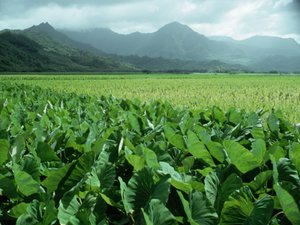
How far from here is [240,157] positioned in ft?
4.76

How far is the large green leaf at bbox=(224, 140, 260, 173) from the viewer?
1415mm

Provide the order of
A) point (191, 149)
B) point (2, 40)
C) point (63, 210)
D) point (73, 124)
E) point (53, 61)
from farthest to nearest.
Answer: point (2, 40), point (53, 61), point (73, 124), point (191, 149), point (63, 210)

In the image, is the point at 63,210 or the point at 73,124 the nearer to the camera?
the point at 63,210

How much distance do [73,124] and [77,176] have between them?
136cm

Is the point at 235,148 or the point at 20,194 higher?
the point at 235,148

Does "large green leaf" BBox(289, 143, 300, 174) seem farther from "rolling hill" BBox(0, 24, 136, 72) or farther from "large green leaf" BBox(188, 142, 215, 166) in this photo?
"rolling hill" BBox(0, 24, 136, 72)

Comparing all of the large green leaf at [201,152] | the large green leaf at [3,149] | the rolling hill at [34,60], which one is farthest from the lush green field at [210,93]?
the rolling hill at [34,60]

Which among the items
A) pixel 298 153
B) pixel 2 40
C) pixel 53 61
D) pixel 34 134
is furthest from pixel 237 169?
pixel 2 40

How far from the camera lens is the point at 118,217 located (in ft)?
4.47

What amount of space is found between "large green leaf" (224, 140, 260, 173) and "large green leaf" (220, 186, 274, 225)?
34 centimetres

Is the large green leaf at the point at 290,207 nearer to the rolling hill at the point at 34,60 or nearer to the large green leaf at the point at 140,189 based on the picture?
the large green leaf at the point at 140,189

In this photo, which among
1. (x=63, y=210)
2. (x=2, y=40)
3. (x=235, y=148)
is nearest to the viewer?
(x=63, y=210)

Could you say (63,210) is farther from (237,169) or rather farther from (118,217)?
(237,169)

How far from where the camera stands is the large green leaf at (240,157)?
1.42 meters
